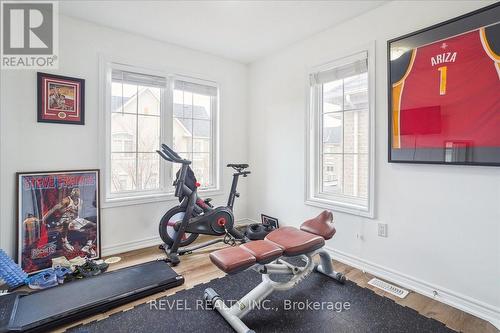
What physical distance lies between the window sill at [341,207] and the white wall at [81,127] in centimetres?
186

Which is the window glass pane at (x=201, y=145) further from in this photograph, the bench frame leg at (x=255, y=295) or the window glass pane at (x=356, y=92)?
the bench frame leg at (x=255, y=295)

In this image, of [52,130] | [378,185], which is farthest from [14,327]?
[378,185]

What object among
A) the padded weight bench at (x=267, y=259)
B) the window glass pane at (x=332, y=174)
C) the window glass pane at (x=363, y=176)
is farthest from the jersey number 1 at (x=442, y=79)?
the padded weight bench at (x=267, y=259)

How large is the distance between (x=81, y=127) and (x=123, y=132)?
0.45m

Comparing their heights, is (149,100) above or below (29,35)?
below

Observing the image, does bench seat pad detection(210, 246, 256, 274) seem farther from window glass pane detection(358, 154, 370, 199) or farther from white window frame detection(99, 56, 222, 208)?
white window frame detection(99, 56, 222, 208)

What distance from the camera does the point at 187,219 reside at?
9.33ft

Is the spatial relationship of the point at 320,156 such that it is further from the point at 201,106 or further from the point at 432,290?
the point at 201,106

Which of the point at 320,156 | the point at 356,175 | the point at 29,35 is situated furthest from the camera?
the point at 320,156

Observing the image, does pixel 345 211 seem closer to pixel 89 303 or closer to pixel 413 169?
pixel 413 169

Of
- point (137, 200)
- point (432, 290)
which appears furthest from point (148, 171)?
point (432, 290)

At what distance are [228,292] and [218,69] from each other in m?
3.03

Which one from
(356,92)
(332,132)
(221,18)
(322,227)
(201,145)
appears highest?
(221,18)

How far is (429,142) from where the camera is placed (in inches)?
83.9
